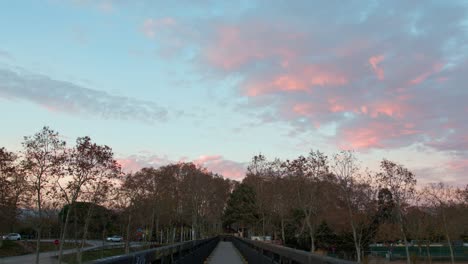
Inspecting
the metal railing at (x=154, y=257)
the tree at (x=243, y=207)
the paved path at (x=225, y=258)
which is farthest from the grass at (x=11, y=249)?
the tree at (x=243, y=207)

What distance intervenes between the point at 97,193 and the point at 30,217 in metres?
11.4

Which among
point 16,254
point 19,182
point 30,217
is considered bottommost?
point 16,254

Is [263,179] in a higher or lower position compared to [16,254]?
higher

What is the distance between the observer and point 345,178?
51.9 meters

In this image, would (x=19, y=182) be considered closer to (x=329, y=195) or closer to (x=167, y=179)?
(x=167, y=179)

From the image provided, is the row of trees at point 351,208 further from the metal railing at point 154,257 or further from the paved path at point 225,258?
the metal railing at point 154,257

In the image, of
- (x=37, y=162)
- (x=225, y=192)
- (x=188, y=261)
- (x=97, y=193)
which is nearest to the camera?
(x=188, y=261)

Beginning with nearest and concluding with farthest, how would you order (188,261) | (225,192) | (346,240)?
(188,261), (346,240), (225,192)

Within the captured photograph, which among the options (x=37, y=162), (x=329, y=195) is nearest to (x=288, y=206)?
(x=329, y=195)

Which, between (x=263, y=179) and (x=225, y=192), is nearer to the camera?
(x=263, y=179)

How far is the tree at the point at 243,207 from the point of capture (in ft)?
311

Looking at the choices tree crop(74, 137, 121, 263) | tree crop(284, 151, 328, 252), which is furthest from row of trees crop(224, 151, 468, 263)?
tree crop(74, 137, 121, 263)

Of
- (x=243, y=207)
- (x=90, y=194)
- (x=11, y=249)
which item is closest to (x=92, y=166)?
(x=90, y=194)

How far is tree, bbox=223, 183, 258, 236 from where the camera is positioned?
9488 cm
